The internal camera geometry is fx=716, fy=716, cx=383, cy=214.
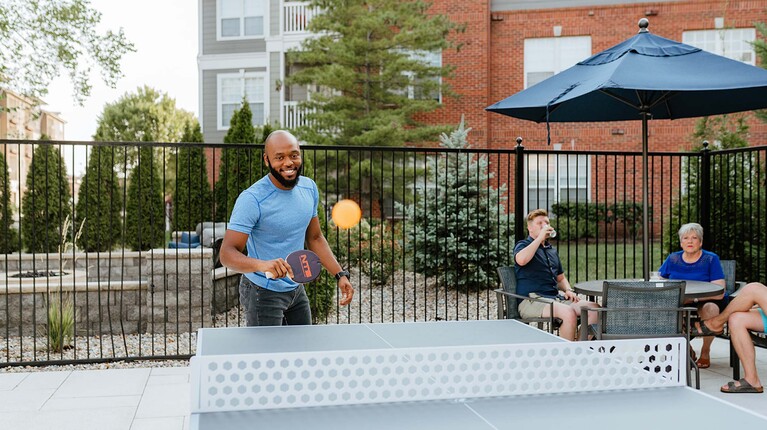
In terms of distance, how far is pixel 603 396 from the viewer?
2504 millimetres

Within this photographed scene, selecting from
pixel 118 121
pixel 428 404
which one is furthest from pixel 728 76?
pixel 118 121

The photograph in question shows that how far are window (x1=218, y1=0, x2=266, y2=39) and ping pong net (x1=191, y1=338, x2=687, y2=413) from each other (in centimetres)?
1959

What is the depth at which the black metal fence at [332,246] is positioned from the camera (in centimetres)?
699

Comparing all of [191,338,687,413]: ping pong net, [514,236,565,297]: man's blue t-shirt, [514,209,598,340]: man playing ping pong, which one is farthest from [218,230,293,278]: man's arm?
[514,236,565,297]: man's blue t-shirt

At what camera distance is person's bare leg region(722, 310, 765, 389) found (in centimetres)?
527

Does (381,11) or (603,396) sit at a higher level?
(381,11)

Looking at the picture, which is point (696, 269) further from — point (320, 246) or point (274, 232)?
point (274, 232)

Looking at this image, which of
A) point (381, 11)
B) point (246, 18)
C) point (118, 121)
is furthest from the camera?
point (118, 121)

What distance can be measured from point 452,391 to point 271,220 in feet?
4.94

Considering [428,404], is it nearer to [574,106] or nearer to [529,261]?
[529,261]

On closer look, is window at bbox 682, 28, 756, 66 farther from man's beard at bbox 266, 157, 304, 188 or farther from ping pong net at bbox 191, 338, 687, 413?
ping pong net at bbox 191, 338, 687, 413

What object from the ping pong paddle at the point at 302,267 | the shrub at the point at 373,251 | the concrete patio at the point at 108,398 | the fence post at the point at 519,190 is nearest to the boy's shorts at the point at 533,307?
the fence post at the point at 519,190

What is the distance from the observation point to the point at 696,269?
6148 millimetres

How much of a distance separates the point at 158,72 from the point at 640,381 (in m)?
33.1
